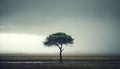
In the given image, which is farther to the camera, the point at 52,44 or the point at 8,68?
the point at 52,44

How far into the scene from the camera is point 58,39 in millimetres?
53062

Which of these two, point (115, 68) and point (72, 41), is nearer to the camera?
point (115, 68)

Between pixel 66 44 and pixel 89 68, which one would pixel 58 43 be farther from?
pixel 89 68

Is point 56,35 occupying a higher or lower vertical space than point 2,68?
higher

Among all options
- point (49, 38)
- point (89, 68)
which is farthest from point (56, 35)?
point (89, 68)

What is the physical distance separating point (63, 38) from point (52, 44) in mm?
3589

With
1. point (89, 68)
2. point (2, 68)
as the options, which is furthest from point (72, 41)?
point (2, 68)

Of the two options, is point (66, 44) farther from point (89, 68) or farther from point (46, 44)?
point (89, 68)

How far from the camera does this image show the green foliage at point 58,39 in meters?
53.2

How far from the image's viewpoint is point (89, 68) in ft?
96.7

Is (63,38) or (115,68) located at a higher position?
(63,38)

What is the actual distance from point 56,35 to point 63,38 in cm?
221

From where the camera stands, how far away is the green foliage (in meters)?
53.2

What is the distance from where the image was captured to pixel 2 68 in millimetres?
28141
